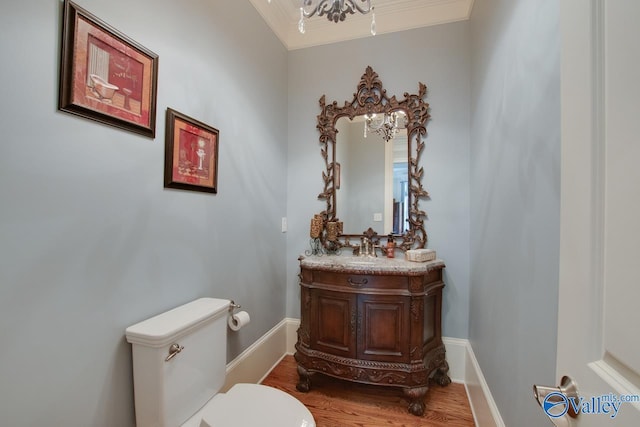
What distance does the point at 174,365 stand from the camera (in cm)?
110

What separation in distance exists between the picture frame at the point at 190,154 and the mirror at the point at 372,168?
1035 millimetres

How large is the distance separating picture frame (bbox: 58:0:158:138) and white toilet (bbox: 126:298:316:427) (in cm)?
83

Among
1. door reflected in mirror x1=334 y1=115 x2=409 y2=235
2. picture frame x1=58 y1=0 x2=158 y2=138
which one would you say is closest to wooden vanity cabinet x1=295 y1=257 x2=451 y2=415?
door reflected in mirror x1=334 y1=115 x2=409 y2=235

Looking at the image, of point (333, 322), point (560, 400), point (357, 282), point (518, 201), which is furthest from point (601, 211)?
point (333, 322)

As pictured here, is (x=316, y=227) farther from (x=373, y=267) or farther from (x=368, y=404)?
(x=368, y=404)

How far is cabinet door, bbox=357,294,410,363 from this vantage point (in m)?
1.81

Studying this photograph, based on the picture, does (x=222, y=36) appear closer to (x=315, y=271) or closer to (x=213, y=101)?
(x=213, y=101)

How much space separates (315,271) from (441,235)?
3.53 ft

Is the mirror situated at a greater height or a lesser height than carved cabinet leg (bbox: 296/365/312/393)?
greater

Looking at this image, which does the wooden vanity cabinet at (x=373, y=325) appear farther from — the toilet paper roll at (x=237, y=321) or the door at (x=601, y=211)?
the door at (x=601, y=211)

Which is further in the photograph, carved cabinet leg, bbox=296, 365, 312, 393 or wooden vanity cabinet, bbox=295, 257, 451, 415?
carved cabinet leg, bbox=296, 365, 312, 393

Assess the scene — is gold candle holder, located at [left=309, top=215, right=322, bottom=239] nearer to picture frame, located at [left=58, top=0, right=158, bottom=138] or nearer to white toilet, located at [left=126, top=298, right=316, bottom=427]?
white toilet, located at [left=126, top=298, right=316, bottom=427]

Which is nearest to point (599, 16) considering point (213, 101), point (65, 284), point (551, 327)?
point (551, 327)

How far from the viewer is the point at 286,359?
2449 mm
